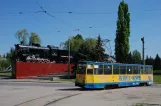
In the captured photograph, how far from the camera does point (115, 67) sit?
34.8m

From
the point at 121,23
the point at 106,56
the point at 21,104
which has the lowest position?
the point at 21,104

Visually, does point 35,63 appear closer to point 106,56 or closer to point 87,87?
point 106,56

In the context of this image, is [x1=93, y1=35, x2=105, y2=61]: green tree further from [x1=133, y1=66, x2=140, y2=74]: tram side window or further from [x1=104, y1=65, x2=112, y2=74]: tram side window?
[x1=104, y1=65, x2=112, y2=74]: tram side window

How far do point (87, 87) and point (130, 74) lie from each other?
281 inches

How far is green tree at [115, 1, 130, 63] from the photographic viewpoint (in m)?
74.9

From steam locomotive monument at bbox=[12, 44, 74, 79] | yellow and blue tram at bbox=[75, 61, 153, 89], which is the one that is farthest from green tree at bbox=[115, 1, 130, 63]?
yellow and blue tram at bbox=[75, 61, 153, 89]

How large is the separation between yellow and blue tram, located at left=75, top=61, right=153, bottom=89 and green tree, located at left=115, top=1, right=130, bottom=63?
117 ft

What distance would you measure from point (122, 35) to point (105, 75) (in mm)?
43690

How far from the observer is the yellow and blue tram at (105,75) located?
31886 mm

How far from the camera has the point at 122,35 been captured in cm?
7594

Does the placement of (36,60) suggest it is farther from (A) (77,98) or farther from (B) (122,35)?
(A) (77,98)

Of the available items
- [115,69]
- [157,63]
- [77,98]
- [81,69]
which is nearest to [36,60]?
[115,69]

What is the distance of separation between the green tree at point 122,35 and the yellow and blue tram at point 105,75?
35761 millimetres

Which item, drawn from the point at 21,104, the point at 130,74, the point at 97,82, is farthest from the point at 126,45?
the point at 21,104
